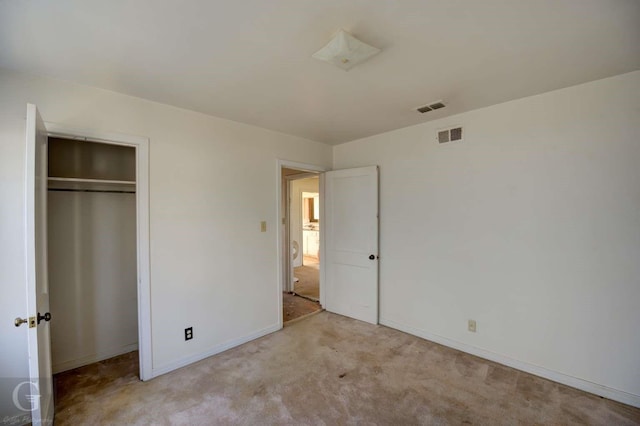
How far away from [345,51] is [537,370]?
310cm

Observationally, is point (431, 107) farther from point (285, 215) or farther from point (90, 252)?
point (90, 252)

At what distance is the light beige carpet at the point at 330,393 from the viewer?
199cm

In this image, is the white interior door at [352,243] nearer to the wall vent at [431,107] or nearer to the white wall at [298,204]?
the wall vent at [431,107]

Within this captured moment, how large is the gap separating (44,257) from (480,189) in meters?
3.65

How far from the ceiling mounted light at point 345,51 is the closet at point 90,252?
2.24 meters

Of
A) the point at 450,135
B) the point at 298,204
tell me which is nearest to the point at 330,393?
the point at 450,135

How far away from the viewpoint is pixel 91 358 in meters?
2.75

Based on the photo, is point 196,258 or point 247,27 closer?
point 247,27

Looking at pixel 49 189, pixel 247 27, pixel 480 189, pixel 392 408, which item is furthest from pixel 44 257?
pixel 480 189

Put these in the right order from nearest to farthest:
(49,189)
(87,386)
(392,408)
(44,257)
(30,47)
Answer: (30,47), (44,257), (392,408), (87,386), (49,189)

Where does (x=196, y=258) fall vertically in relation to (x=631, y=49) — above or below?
below

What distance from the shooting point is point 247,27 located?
60.3 inches

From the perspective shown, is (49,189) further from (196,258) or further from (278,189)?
(278,189)

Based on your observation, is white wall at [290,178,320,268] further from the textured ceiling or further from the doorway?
the textured ceiling
